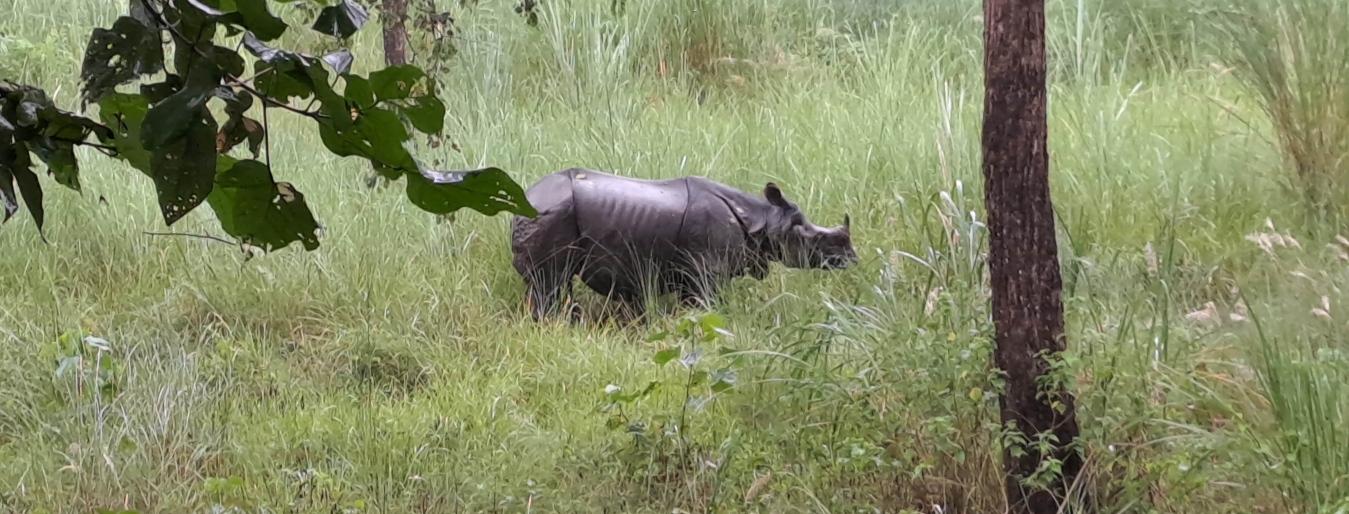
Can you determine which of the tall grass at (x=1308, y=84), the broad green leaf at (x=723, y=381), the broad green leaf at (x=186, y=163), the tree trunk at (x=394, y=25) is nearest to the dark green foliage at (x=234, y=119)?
the broad green leaf at (x=186, y=163)

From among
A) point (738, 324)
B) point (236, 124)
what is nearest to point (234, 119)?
point (236, 124)

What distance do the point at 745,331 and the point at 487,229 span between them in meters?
1.41

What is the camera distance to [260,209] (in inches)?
29.5

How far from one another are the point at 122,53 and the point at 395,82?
0.58ft

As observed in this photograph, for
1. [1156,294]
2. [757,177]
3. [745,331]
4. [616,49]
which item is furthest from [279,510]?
→ [616,49]

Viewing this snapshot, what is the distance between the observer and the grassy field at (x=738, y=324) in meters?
2.49

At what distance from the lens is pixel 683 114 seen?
5.63 meters

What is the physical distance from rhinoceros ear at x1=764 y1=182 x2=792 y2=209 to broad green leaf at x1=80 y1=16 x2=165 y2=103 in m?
3.11

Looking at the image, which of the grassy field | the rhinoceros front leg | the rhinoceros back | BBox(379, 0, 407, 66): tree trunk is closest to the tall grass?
the grassy field

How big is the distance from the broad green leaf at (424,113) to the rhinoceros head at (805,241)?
3073 mm

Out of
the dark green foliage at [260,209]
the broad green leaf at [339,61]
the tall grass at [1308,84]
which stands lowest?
the tall grass at [1308,84]

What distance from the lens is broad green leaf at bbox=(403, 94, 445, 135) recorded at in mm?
727

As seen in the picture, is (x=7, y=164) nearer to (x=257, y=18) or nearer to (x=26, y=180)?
(x=26, y=180)

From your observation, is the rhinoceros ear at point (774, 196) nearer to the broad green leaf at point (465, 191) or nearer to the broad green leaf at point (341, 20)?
the broad green leaf at point (341, 20)
